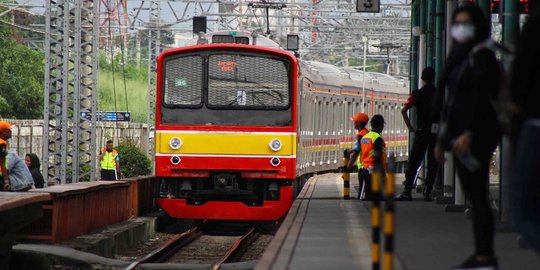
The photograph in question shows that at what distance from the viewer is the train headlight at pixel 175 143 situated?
23.3m

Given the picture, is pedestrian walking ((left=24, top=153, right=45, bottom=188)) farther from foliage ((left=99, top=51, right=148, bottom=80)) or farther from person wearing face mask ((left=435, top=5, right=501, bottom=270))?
foliage ((left=99, top=51, right=148, bottom=80))

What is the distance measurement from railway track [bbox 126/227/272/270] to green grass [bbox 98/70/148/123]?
55440 millimetres

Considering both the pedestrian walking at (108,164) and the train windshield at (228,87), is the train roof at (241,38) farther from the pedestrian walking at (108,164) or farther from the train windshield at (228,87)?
the pedestrian walking at (108,164)

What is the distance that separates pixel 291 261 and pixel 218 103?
11.5 m

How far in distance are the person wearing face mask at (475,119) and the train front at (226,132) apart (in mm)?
14577

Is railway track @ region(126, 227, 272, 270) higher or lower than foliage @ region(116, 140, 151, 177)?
lower

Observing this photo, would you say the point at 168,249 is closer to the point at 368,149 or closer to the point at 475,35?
the point at 368,149

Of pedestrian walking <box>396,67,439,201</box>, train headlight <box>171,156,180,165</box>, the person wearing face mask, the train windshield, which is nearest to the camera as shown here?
the person wearing face mask

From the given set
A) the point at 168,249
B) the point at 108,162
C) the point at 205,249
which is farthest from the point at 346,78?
the point at 168,249

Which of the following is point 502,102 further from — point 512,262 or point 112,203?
Result: point 112,203

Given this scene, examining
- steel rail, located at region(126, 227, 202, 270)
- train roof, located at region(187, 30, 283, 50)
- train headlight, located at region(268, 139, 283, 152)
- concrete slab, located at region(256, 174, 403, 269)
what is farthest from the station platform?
train roof, located at region(187, 30, 283, 50)

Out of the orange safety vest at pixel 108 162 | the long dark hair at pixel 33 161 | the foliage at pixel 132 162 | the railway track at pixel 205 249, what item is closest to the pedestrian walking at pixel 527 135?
the railway track at pixel 205 249

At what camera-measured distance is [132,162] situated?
47.4m

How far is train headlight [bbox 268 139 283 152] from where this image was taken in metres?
23.3
